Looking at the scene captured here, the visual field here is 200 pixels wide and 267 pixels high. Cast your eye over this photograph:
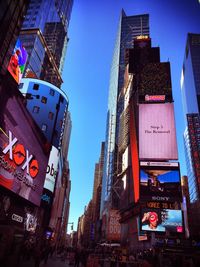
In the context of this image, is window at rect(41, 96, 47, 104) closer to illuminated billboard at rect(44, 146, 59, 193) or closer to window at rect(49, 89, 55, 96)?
window at rect(49, 89, 55, 96)

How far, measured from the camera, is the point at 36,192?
26.3 m

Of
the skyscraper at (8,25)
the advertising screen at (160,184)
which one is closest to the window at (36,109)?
the advertising screen at (160,184)

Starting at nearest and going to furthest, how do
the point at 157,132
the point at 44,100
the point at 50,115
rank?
the point at 44,100 < the point at 50,115 < the point at 157,132

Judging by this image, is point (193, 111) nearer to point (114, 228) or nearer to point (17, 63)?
point (114, 228)

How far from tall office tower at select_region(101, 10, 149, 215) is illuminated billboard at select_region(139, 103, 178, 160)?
33.6 metres

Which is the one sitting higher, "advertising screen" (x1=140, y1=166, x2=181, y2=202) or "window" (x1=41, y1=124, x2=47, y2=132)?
"window" (x1=41, y1=124, x2=47, y2=132)

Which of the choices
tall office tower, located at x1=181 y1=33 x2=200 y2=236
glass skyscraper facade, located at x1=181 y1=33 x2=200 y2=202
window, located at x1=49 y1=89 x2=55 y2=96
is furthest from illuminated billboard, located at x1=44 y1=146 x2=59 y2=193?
glass skyscraper facade, located at x1=181 y1=33 x2=200 y2=202

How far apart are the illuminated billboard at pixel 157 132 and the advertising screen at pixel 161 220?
16.2m

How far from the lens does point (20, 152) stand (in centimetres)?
2128

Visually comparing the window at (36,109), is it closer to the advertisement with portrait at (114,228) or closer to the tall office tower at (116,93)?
the advertisement with portrait at (114,228)

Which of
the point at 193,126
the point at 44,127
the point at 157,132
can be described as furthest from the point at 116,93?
the point at 44,127

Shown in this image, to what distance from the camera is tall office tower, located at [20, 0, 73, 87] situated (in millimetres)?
61278

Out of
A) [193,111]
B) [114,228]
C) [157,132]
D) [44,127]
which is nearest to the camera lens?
[44,127]

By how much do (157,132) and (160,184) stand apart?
15.1 meters
